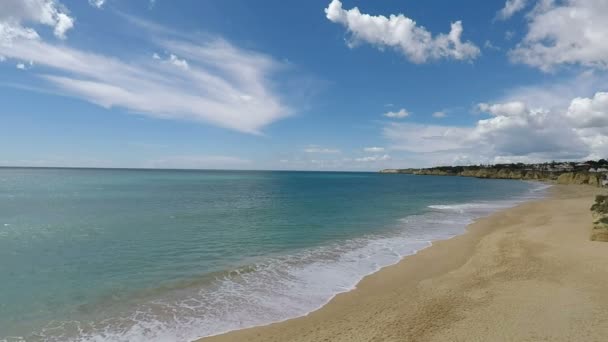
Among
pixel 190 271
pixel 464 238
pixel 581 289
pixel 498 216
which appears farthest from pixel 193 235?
pixel 498 216

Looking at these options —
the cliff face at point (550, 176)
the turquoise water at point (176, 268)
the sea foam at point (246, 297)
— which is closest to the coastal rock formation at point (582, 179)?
the cliff face at point (550, 176)

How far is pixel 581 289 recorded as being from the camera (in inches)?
414

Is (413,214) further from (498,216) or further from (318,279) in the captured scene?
(318,279)

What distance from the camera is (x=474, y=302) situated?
31.9ft

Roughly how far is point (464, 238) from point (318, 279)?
12.4m

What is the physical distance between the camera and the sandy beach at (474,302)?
7965 millimetres

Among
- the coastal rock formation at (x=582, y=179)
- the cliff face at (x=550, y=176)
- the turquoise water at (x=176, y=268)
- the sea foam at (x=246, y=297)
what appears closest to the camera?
the sea foam at (x=246, y=297)

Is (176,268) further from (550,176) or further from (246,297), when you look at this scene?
(550,176)

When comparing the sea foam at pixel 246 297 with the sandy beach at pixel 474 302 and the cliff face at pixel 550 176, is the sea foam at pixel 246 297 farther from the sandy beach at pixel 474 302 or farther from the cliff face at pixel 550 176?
the cliff face at pixel 550 176

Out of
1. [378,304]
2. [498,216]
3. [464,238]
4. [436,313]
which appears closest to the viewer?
[436,313]

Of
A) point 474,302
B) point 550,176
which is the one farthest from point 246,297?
point 550,176

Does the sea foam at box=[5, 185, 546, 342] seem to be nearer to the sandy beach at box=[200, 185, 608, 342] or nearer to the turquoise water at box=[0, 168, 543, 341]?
the turquoise water at box=[0, 168, 543, 341]

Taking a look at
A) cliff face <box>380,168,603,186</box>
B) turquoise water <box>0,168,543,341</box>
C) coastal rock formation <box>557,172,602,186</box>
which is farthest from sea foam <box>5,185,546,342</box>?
coastal rock formation <box>557,172,602,186</box>

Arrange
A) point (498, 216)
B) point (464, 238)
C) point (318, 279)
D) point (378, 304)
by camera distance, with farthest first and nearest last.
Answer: point (498, 216) < point (464, 238) < point (318, 279) < point (378, 304)
